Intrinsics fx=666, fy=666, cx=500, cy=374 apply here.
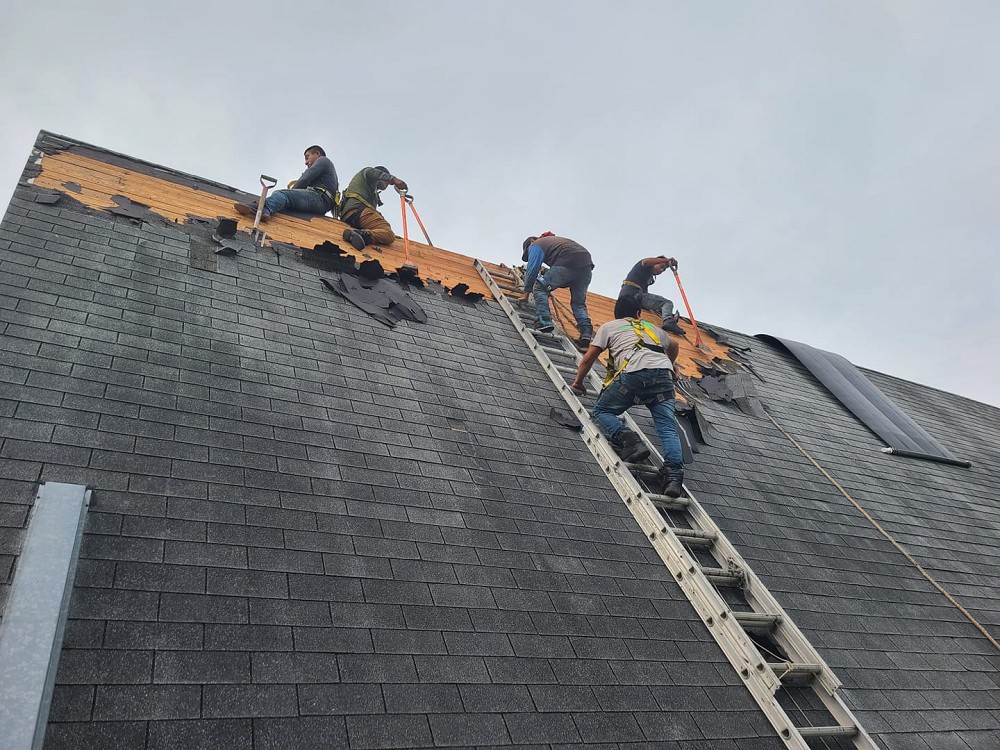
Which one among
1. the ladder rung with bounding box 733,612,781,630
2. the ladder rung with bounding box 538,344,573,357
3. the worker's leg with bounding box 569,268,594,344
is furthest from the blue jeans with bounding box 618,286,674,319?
the ladder rung with bounding box 733,612,781,630

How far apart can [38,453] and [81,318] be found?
1293 mm

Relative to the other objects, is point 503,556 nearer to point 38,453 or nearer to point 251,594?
point 251,594

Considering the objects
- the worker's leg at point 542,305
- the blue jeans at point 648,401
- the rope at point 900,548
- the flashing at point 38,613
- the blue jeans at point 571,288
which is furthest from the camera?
the blue jeans at point 571,288

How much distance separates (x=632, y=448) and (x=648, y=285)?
513 cm

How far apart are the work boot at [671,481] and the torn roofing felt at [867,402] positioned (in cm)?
427

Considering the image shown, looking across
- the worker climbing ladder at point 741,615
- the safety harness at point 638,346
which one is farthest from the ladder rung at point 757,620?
the safety harness at point 638,346

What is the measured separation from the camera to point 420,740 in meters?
2.50

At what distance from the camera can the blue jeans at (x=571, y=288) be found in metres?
7.02

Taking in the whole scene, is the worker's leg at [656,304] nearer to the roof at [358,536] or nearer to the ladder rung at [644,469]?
the roof at [358,536]

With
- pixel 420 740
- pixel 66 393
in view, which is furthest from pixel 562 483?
pixel 66 393

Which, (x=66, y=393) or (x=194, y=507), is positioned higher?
(x=66, y=393)

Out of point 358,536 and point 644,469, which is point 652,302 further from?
point 358,536

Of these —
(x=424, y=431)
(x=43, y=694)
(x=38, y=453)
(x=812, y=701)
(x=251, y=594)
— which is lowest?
(x=812, y=701)

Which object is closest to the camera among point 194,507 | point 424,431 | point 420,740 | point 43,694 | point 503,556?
point 43,694
